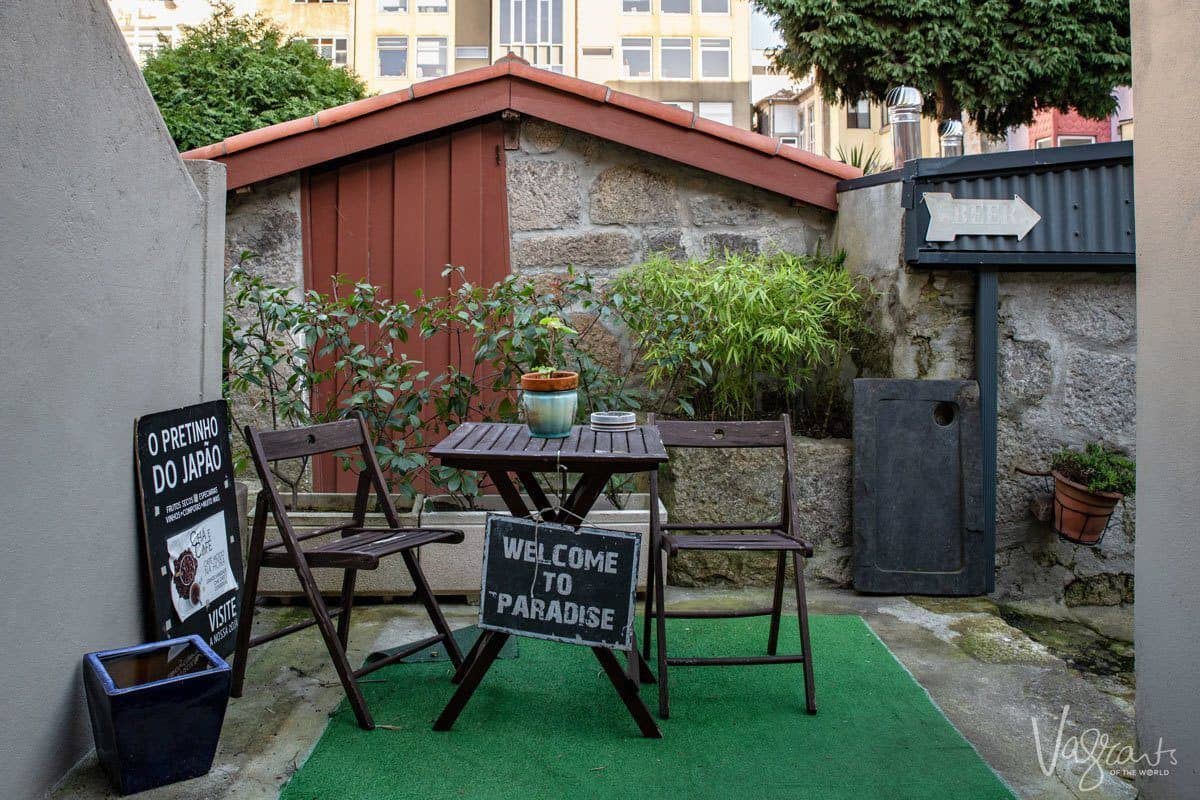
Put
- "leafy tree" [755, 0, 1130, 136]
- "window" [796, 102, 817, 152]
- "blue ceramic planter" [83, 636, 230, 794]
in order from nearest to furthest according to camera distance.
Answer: "blue ceramic planter" [83, 636, 230, 794]
"leafy tree" [755, 0, 1130, 136]
"window" [796, 102, 817, 152]

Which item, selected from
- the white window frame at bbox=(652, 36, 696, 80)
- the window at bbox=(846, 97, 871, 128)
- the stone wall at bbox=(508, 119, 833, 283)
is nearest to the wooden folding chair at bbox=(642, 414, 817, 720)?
the stone wall at bbox=(508, 119, 833, 283)

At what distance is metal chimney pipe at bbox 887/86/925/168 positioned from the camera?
5.23 m

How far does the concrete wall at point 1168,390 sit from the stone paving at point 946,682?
46 centimetres

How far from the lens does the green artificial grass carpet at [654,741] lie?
276 cm

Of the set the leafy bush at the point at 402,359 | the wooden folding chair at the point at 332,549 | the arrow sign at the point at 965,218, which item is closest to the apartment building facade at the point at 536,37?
the leafy bush at the point at 402,359

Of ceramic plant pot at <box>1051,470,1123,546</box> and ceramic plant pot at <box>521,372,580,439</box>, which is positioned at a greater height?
ceramic plant pot at <box>521,372,580,439</box>

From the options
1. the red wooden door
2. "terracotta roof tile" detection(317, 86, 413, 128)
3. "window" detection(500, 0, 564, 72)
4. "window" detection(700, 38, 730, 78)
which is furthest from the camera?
"window" detection(700, 38, 730, 78)

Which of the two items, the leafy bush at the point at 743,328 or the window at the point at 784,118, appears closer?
the leafy bush at the point at 743,328

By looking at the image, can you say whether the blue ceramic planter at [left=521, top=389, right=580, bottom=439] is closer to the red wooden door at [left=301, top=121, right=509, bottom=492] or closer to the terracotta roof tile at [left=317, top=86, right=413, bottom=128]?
the red wooden door at [left=301, top=121, right=509, bottom=492]

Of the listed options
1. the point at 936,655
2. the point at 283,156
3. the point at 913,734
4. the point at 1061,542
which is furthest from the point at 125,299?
the point at 1061,542

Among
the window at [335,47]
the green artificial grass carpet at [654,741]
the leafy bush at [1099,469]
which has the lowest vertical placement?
the green artificial grass carpet at [654,741]

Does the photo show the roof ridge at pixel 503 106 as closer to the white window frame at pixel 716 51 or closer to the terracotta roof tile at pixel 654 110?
the terracotta roof tile at pixel 654 110

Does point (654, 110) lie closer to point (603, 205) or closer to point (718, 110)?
point (603, 205)

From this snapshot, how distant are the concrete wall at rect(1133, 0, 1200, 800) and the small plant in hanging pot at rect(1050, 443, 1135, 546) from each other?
1983 millimetres
